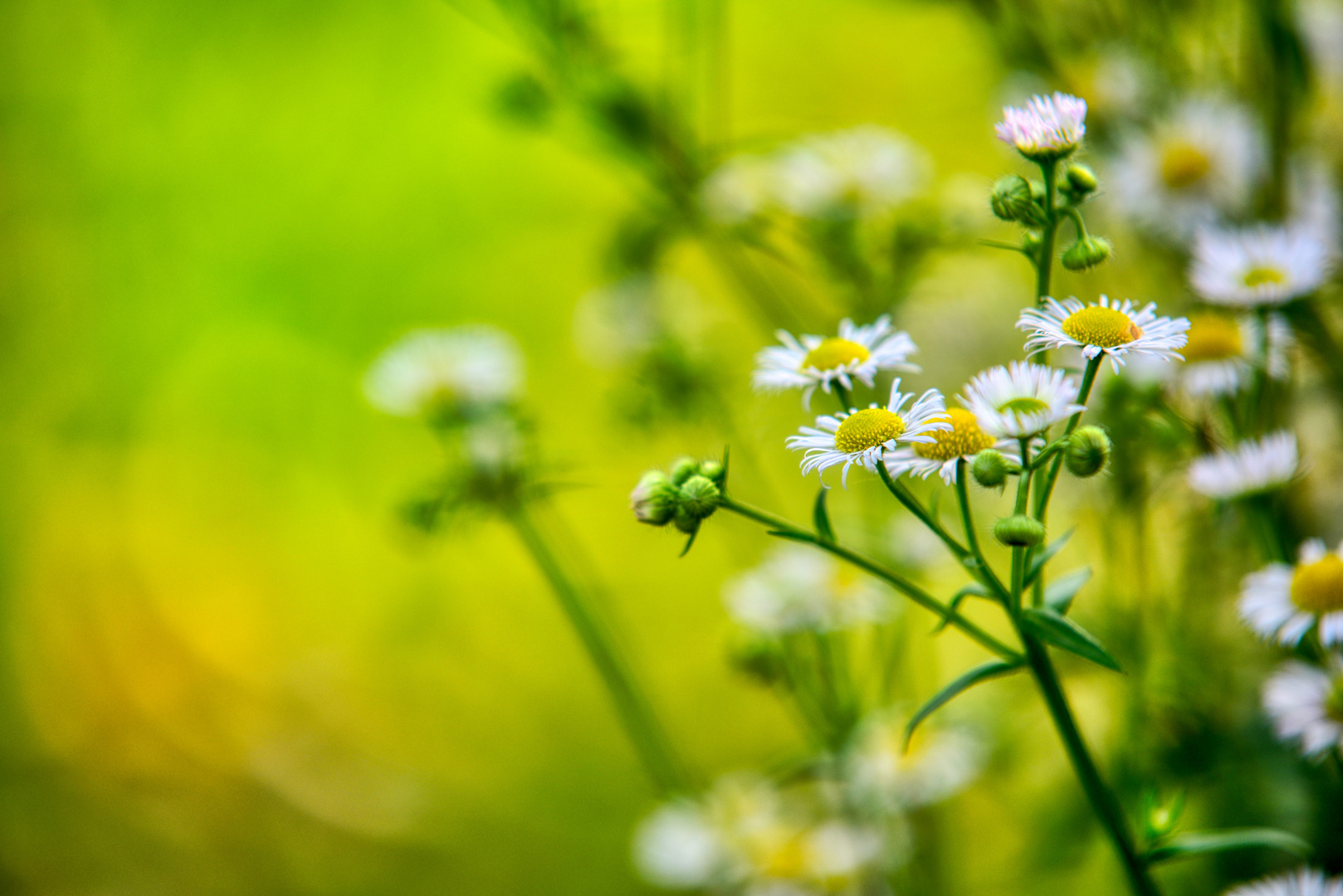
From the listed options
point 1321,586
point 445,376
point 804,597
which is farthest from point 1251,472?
point 445,376

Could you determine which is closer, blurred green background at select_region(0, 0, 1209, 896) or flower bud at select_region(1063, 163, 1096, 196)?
flower bud at select_region(1063, 163, 1096, 196)

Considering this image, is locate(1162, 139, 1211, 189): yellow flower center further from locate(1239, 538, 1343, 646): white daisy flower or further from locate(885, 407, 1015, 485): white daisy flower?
locate(885, 407, 1015, 485): white daisy flower

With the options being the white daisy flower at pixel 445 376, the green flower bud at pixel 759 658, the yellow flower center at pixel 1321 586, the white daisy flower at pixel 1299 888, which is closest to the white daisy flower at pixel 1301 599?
the yellow flower center at pixel 1321 586

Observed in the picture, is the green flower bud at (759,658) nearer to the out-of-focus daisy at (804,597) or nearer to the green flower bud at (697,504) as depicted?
the out-of-focus daisy at (804,597)

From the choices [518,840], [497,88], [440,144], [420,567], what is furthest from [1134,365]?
[440,144]

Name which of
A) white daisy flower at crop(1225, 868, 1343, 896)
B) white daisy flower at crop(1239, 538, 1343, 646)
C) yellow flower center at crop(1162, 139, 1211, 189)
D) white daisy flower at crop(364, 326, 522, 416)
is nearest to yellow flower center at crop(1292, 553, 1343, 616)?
white daisy flower at crop(1239, 538, 1343, 646)

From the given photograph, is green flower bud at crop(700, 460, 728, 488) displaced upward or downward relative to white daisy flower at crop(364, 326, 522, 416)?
downward
